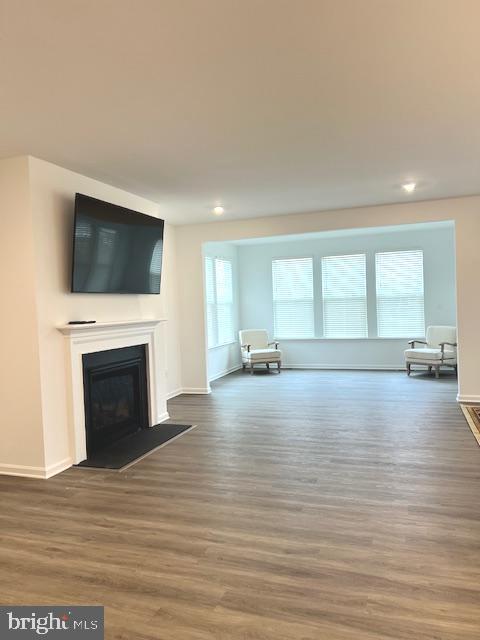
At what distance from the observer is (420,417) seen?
5504 mm

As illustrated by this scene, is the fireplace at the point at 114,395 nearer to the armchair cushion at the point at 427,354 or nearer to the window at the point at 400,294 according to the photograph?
the armchair cushion at the point at 427,354

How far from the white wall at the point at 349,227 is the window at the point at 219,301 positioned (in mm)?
1169

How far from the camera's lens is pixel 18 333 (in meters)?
4.00

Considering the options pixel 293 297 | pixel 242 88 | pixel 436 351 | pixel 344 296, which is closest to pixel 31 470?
pixel 242 88

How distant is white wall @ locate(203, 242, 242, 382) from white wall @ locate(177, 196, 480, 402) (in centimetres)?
100

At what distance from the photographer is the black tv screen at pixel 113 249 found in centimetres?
429

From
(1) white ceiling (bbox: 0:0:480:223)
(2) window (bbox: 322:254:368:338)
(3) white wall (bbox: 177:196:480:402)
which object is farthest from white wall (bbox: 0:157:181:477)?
(2) window (bbox: 322:254:368:338)

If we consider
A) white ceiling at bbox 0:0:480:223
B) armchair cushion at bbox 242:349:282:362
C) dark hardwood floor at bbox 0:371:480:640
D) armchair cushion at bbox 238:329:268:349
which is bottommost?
dark hardwood floor at bbox 0:371:480:640

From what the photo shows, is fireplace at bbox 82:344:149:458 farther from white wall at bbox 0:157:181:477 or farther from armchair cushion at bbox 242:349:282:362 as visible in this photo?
armchair cushion at bbox 242:349:282:362

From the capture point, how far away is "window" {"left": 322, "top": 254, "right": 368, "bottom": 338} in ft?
31.2

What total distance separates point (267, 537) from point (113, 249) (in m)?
3.09

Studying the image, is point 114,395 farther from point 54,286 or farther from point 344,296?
point 344,296

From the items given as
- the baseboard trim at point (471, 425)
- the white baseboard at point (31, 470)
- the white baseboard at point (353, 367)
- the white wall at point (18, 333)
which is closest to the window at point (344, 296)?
the white baseboard at point (353, 367)

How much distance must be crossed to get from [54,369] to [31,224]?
1.23 meters
